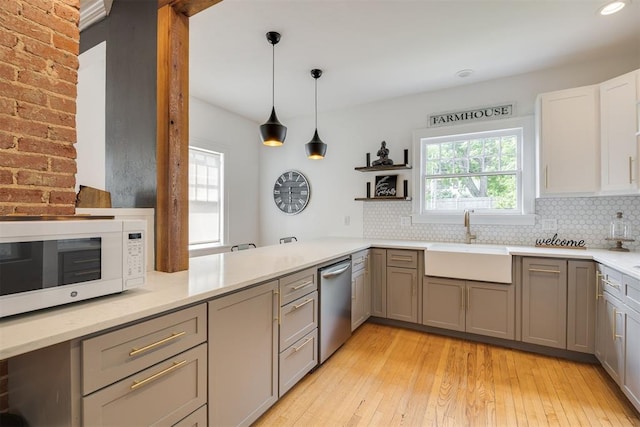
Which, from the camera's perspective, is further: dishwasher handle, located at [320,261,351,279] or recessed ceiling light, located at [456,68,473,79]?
recessed ceiling light, located at [456,68,473,79]

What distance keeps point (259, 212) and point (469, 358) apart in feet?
11.0

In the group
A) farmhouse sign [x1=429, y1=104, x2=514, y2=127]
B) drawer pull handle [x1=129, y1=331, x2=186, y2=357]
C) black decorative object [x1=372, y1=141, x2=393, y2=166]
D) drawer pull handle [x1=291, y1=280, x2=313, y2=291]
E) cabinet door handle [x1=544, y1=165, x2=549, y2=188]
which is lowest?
drawer pull handle [x1=129, y1=331, x2=186, y2=357]

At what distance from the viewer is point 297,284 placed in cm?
200

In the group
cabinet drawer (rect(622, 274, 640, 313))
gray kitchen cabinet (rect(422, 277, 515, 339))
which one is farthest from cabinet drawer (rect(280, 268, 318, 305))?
cabinet drawer (rect(622, 274, 640, 313))

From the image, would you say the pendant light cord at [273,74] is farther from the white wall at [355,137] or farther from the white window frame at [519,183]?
the white window frame at [519,183]

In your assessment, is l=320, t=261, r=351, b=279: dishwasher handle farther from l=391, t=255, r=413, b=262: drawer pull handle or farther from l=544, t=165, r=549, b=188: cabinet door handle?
l=544, t=165, r=549, b=188: cabinet door handle

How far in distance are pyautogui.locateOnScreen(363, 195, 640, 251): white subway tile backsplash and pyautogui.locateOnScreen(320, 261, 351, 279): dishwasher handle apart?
131 cm

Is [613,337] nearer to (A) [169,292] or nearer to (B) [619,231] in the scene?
(B) [619,231]

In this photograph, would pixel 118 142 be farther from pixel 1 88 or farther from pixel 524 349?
pixel 524 349

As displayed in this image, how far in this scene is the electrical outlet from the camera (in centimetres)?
293

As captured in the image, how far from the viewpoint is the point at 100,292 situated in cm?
115

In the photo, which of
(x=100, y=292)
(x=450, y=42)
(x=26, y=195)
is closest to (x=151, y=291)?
(x=100, y=292)

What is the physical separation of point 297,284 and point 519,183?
2599 millimetres

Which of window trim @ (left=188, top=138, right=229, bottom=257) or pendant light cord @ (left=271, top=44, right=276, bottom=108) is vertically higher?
pendant light cord @ (left=271, top=44, right=276, bottom=108)
